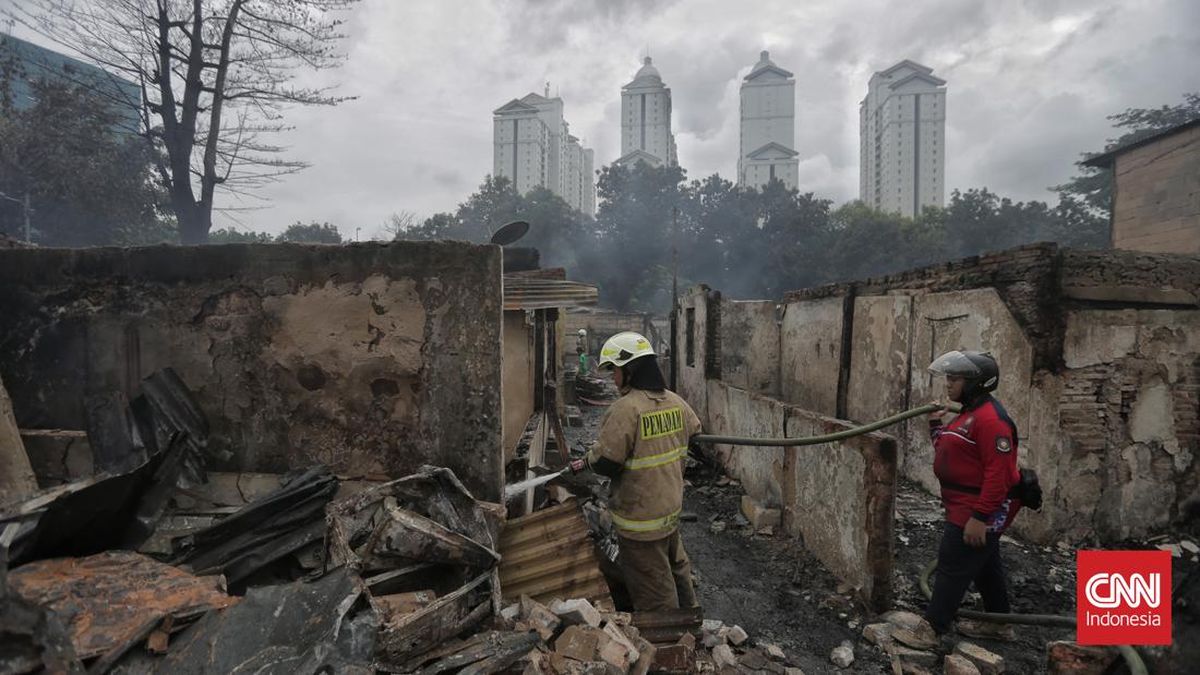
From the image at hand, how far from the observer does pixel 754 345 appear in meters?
10.2

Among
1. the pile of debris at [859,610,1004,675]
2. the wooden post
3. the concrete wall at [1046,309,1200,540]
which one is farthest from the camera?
the concrete wall at [1046,309,1200,540]

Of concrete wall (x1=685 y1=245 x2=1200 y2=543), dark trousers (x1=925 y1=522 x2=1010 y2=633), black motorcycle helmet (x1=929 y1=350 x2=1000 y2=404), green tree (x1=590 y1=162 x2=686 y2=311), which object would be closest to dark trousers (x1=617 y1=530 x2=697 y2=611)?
dark trousers (x1=925 y1=522 x2=1010 y2=633)

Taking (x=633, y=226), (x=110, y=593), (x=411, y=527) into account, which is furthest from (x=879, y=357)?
(x=633, y=226)

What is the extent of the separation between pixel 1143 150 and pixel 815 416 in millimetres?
18527

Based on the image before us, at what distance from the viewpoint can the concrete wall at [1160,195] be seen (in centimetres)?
1440

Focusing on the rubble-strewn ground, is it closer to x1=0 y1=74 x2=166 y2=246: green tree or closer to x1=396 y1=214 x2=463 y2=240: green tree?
x1=0 y1=74 x2=166 y2=246: green tree

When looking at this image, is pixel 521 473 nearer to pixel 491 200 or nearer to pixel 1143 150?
pixel 1143 150

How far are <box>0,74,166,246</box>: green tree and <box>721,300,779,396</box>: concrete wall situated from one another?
14.3 m

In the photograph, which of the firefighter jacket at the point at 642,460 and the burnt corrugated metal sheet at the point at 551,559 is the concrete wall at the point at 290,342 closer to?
the burnt corrugated metal sheet at the point at 551,559

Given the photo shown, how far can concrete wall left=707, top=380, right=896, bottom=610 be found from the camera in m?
3.82

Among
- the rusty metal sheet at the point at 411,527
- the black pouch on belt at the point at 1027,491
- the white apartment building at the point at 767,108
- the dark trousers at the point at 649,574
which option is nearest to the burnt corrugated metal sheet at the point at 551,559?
the dark trousers at the point at 649,574

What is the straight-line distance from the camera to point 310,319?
3.18m

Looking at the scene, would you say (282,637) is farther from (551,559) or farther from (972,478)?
(972,478)

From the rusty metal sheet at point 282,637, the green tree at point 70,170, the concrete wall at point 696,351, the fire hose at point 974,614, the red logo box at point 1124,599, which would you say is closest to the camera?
the rusty metal sheet at point 282,637
